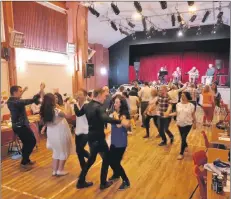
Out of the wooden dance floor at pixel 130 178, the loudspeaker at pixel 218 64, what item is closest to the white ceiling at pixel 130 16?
the loudspeaker at pixel 218 64

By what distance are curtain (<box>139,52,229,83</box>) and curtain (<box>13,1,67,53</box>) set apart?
10202mm

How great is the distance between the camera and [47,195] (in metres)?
3.29

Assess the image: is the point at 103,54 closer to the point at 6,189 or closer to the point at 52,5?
the point at 52,5

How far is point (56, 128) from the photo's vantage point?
11.7ft

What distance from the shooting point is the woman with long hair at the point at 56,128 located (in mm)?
3422

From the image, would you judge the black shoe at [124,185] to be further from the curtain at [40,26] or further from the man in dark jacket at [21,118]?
the curtain at [40,26]

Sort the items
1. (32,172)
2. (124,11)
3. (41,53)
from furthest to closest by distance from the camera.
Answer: (124,11) → (41,53) → (32,172)

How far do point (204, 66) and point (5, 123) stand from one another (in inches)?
569

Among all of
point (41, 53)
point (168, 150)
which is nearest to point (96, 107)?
point (168, 150)

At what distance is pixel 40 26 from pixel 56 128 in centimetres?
498

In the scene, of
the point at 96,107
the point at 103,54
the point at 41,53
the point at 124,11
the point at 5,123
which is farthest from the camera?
the point at 103,54

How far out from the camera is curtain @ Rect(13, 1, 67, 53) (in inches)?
263

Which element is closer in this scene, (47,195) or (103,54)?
(47,195)

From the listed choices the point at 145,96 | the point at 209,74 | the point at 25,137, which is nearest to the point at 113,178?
the point at 25,137
